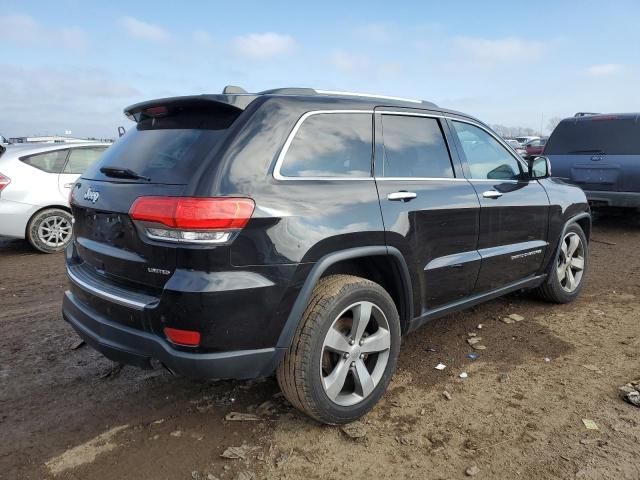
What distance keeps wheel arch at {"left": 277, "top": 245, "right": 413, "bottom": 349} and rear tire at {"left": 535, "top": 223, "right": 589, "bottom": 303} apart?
2.06m

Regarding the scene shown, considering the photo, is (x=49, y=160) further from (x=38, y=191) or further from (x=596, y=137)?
(x=596, y=137)

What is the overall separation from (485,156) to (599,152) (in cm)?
514

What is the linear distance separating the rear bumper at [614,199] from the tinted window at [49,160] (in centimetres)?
794

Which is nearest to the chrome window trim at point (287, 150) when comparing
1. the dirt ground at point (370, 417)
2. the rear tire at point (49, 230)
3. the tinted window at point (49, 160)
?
the dirt ground at point (370, 417)

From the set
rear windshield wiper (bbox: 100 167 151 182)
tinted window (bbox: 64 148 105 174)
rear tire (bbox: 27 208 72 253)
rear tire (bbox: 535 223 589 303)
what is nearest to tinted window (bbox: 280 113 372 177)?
rear windshield wiper (bbox: 100 167 151 182)

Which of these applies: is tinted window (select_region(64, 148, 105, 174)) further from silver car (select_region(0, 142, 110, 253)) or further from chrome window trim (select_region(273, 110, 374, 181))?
chrome window trim (select_region(273, 110, 374, 181))

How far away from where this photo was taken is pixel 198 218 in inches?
87.2

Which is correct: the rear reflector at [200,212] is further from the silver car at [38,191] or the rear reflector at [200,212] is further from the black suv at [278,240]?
the silver car at [38,191]

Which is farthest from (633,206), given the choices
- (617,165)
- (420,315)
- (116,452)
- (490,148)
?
(116,452)

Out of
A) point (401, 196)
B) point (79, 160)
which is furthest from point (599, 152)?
point (79, 160)

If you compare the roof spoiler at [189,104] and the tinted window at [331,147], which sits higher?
the roof spoiler at [189,104]

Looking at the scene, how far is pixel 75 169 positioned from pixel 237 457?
20.2ft

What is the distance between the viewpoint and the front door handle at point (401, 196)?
9.49 feet

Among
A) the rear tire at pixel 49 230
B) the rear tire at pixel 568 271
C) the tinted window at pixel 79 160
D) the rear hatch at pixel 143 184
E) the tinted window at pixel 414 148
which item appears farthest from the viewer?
the tinted window at pixel 79 160
